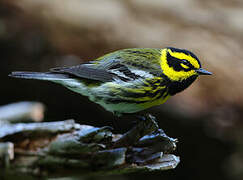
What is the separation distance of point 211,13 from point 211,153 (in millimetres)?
1971

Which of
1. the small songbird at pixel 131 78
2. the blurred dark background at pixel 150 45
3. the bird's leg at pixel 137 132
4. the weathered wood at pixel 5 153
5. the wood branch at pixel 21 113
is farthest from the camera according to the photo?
the blurred dark background at pixel 150 45

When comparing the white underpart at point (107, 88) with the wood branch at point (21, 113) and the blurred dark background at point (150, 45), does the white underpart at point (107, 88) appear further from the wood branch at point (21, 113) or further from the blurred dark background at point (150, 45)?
the blurred dark background at point (150, 45)

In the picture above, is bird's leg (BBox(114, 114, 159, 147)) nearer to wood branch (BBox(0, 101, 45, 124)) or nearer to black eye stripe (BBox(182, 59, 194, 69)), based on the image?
black eye stripe (BBox(182, 59, 194, 69))

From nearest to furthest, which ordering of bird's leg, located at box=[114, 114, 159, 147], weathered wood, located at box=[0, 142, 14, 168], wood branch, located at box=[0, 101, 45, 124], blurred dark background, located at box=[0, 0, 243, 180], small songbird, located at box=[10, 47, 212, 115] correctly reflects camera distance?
weathered wood, located at box=[0, 142, 14, 168] < bird's leg, located at box=[114, 114, 159, 147] < small songbird, located at box=[10, 47, 212, 115] < wood branch, located at box=[0, 101, 45, 124] < blurred dark background, located at box=[0, 0, 243, 180]

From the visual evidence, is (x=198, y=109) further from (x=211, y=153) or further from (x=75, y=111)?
(x=75, y=111)

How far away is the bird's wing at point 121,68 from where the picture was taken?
3131mm

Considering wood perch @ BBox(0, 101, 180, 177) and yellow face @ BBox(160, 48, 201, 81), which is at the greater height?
yellow face @ BBox(160, 48, 201, 81)

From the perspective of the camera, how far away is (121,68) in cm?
323

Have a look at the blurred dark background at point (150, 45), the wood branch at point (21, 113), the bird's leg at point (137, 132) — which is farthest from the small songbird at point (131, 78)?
the blurred dark background at point (150, 45)

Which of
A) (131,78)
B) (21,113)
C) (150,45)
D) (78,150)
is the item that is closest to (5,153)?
(78,150)

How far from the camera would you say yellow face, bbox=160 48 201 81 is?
3141 millimetres

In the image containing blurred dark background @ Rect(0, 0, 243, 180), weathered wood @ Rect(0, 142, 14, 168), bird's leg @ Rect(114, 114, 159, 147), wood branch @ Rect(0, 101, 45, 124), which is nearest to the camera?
weathered wood @ Rect(0, 142, 14, 168)

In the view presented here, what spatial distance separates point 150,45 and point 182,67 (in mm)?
2084

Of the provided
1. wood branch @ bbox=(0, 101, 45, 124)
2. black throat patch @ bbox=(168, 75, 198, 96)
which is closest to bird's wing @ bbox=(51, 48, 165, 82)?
black throat patch @ bbox=(168, 75, 198, 96)
